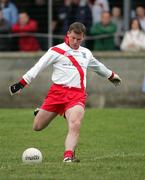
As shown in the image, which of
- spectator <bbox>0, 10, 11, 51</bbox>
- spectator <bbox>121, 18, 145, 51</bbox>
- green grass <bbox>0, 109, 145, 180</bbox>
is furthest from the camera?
spectator <bbox>0, 10, 11, 51</bbox>

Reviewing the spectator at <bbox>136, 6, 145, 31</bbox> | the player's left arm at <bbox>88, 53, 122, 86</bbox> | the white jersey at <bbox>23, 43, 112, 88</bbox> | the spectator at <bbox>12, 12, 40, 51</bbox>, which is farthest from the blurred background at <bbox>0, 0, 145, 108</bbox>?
the white jersey at <bbox>23, 43, 112, 88</bbox>

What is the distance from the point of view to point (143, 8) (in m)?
25.6

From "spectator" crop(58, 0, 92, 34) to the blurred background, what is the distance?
3 cm

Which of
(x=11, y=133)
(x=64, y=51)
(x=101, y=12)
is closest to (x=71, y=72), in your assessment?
(x=64, y=51)

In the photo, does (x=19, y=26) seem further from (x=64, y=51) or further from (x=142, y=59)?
Result: (x=64, y=51)

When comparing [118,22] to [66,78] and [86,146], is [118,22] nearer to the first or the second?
[86,146]

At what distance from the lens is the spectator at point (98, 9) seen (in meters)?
25.0

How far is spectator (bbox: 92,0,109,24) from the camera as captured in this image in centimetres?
2502

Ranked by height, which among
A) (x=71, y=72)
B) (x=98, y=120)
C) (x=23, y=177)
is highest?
(x=71, y=72)

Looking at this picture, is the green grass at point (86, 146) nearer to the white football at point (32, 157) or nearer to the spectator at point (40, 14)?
the white football at point (32, 157)

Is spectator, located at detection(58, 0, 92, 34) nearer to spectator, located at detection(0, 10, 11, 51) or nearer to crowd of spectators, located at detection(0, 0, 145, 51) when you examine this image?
crowd of spectators, located at detection(0, 0, 145, 51)

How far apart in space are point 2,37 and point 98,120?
5.07m

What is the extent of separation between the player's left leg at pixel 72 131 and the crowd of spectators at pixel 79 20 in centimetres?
1120

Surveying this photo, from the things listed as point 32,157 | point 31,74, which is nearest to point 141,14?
point 31,74
